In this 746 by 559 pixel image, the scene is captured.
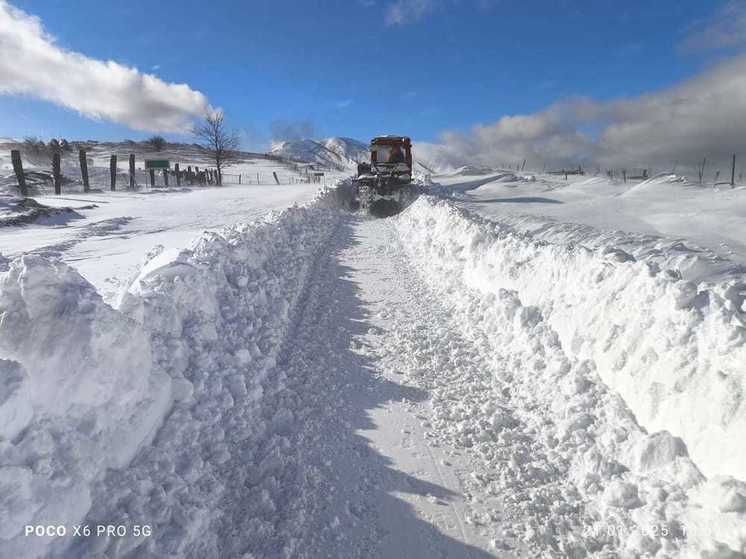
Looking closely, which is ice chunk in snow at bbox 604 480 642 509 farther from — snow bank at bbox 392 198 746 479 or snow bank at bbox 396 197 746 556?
snow bank at bbox 392 198 746 479

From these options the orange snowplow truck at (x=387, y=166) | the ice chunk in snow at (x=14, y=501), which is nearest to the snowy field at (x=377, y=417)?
the ice chunk in snow at (x=14, y=501)

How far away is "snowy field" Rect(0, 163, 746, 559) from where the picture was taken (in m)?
2.86

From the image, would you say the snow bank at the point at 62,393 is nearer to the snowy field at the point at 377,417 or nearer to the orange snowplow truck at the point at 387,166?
the snowy field at the point at 377,417

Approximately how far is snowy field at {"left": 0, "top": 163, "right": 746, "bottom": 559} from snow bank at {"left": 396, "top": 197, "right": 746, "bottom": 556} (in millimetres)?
18

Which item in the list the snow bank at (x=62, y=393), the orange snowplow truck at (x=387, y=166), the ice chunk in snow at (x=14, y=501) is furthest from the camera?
the orange snowplow truck at (x=387, y=166)

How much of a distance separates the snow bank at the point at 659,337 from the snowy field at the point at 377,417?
0.07 ft

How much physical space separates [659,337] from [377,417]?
2.82 metres

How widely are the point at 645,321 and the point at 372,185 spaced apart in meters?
17.8

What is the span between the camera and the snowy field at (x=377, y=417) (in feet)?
9.37

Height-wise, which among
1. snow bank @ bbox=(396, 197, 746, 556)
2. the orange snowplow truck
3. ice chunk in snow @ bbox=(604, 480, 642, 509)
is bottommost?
ice chunk in snow @ bbox=(604, 480, 642, 509)

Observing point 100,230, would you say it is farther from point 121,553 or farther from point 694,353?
point 694,353

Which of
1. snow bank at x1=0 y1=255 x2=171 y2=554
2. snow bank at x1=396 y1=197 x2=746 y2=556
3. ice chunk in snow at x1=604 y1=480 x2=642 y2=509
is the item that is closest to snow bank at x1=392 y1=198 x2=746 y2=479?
snow bank at x1=396 y1=197 x2=746 y2=556

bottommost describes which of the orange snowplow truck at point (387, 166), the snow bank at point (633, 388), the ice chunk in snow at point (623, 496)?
the ice chunk in snow at point (623, 496)

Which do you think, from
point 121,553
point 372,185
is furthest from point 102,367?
point 372,185
